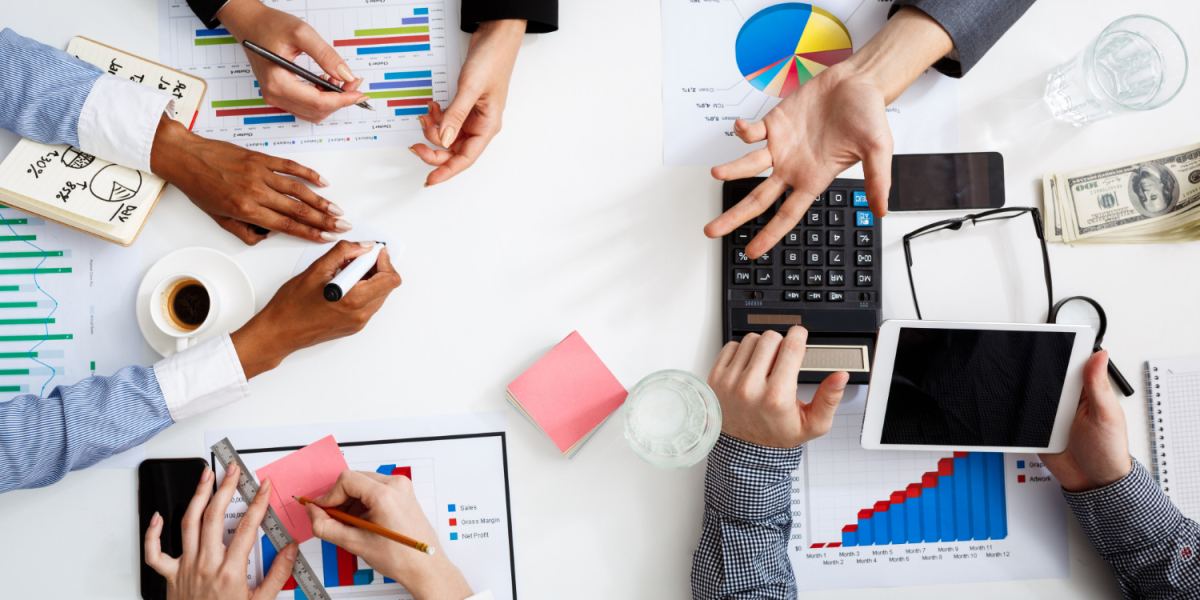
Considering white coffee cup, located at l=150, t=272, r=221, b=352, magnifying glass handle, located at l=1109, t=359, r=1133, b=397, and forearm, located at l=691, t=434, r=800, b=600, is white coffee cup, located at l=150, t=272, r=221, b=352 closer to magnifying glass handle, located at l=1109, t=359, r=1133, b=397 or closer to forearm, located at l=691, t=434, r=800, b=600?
forearm, located at l=691, t=434, r=800, b=600

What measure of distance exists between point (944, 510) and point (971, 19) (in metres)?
0.71

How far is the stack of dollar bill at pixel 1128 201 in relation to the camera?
1053mm

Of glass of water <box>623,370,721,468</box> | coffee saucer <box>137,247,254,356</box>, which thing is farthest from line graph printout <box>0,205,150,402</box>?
glass of water <box>623,370,721,468</box>

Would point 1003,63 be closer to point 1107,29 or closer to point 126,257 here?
point 1107,29

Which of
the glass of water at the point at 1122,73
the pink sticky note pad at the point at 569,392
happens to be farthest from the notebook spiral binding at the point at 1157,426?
the pink sticky note pad at the point at 569,392

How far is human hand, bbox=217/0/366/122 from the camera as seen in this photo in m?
0.97

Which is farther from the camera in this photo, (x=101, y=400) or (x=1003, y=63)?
(x=1003, y=63)

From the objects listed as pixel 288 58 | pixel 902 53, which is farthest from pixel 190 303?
→ pixel 902 53

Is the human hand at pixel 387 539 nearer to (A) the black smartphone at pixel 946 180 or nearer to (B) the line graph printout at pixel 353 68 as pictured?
(B) the line graph printout at pixel 353 68

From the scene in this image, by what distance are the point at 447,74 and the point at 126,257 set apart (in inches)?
21.3

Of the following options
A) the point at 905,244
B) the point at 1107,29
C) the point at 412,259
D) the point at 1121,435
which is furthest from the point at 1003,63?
the point at 412,259

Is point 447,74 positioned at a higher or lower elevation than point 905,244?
higher

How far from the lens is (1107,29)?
102 centimetres

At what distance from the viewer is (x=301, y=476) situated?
1017mm
